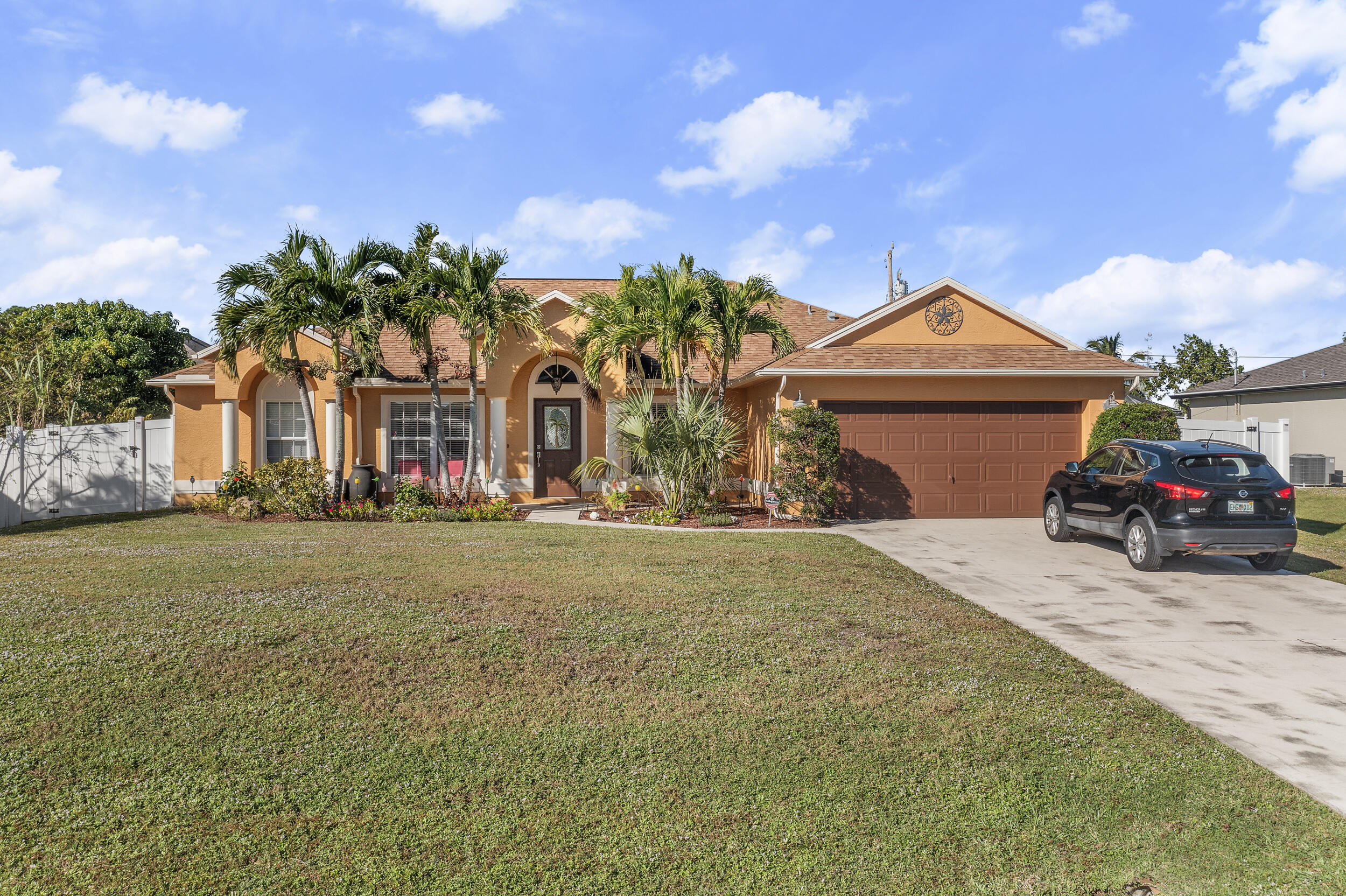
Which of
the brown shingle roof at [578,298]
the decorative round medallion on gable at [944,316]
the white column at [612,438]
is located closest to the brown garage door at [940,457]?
the decorative round medallion on gable at [944,316]

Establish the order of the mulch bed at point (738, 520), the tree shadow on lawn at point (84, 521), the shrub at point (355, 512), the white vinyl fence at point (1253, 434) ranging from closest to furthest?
the tree shadow on lawn at point (84, 521), the mulch bed at point (738, 520), the shrub at point (355, 512), the white vinyl fence at point (1253, 434)

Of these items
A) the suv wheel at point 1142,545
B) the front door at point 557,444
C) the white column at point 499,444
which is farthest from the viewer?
the front door at point 557,444

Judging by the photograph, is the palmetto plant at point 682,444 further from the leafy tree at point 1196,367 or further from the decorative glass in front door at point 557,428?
the leafy tree at point 1196,367

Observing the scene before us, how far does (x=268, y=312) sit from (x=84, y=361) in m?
13.0

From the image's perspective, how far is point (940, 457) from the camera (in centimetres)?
1509

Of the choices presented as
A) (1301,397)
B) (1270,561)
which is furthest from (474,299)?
(1301,397)

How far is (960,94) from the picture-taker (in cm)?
1487

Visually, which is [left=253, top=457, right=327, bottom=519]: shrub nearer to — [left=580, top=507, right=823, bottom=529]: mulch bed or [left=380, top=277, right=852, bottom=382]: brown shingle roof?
[left=380, top=277, right=852, bottom=382]: brown shingle roof

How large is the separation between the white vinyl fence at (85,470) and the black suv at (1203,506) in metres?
18.0

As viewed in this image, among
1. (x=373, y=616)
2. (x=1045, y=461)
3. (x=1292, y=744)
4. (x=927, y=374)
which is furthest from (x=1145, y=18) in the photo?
(x=373, y=616)

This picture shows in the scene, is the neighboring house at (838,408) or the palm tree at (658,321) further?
the neighboring house at (838,408)

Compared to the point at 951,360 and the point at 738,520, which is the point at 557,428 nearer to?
the point at 738,520

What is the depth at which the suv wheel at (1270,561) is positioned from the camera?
32.2 feet

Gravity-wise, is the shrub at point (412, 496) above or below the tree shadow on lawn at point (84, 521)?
above
